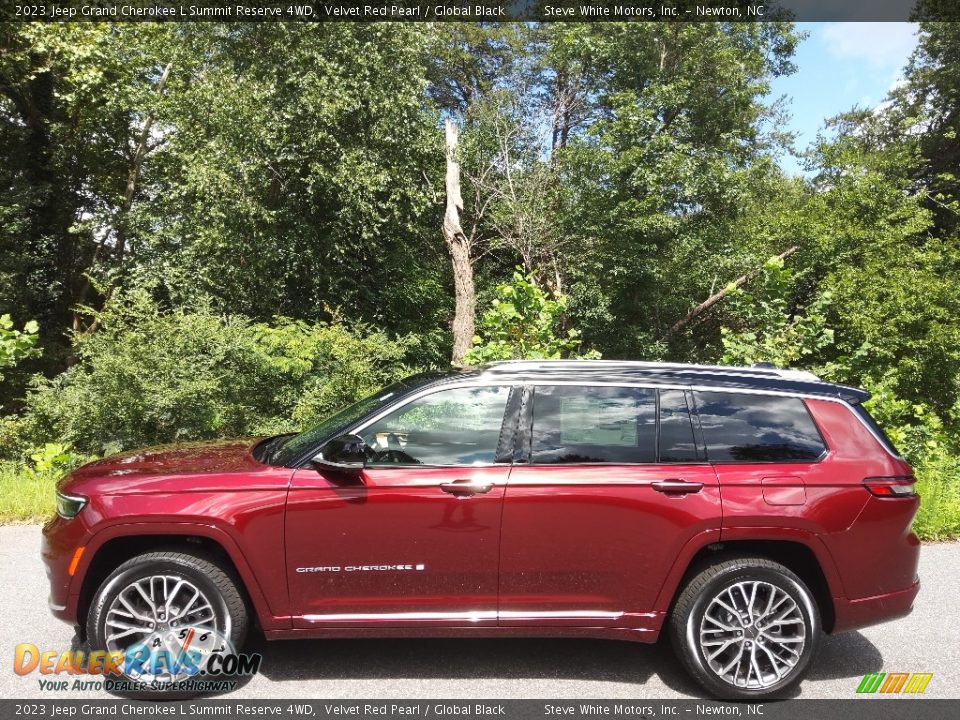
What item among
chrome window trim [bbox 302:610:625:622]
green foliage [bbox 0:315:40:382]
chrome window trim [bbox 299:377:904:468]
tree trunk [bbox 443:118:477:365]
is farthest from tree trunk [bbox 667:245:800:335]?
chrome window trim [bbox 302:610:625:622]

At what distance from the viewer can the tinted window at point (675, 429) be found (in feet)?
12.8

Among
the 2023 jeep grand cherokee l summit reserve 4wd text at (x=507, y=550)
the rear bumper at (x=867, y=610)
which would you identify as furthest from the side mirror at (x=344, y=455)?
the rear bumper at (x=867, y=610)

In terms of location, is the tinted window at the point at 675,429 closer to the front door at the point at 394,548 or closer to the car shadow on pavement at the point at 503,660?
the front door at the point at 394,548

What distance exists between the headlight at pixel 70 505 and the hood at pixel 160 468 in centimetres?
5

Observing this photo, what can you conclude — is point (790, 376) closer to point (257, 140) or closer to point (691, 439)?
point (691, 439)

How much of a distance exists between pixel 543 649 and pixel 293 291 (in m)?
16.0

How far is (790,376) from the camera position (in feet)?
13.9

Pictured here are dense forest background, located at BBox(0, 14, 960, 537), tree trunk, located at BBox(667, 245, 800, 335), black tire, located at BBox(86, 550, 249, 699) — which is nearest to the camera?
black tire, located at BBox(86, 550, 249, 699)

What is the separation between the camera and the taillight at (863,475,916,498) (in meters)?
3.83

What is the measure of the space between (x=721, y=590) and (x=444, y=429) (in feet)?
5.57

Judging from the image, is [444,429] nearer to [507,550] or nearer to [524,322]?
[507,550]

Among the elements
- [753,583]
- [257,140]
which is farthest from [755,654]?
[257,140]

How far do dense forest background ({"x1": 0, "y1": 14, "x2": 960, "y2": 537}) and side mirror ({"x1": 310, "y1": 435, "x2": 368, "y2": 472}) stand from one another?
268 inches

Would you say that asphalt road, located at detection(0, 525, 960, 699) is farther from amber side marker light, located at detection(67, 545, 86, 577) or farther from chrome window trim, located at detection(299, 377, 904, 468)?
chrome window trim, located at detection(299, 377, 904, 468)
